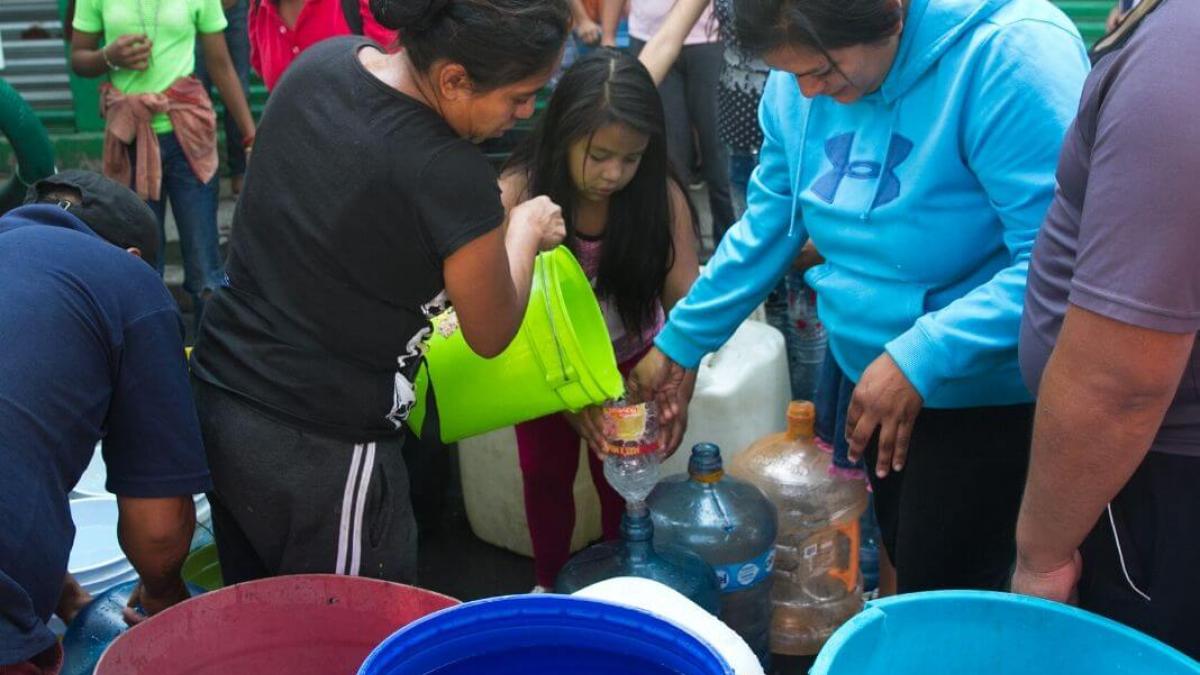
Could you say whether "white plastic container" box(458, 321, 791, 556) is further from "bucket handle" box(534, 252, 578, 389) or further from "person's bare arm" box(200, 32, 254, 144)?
"person's bare arm" box(200, 32, 254, 144)

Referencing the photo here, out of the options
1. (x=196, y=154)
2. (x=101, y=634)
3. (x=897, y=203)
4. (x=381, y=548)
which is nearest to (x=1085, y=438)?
(x=897, y=203)

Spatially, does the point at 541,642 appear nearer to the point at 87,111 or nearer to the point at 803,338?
the point at 803,338

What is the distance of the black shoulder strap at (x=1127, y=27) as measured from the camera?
1355mm

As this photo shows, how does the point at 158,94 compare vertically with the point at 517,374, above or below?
below

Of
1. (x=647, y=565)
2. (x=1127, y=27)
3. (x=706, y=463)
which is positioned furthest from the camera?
(x=706, y=463)

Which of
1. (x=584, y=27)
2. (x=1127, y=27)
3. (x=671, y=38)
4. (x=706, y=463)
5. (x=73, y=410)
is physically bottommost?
(x=706, y=463)

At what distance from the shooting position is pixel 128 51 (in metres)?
4.69

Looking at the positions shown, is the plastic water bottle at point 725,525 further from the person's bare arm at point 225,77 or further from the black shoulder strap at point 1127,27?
the person's bare arm at point 225,77

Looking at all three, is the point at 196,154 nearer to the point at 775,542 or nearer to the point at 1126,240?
the point at 775,542

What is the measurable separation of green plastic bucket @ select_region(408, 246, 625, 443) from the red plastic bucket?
496mm

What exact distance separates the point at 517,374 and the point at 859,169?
74 cm

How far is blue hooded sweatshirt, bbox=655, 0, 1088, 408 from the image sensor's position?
192 centimetres

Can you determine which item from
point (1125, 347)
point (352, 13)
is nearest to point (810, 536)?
point (1125, 347)

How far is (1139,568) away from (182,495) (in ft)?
4.56
